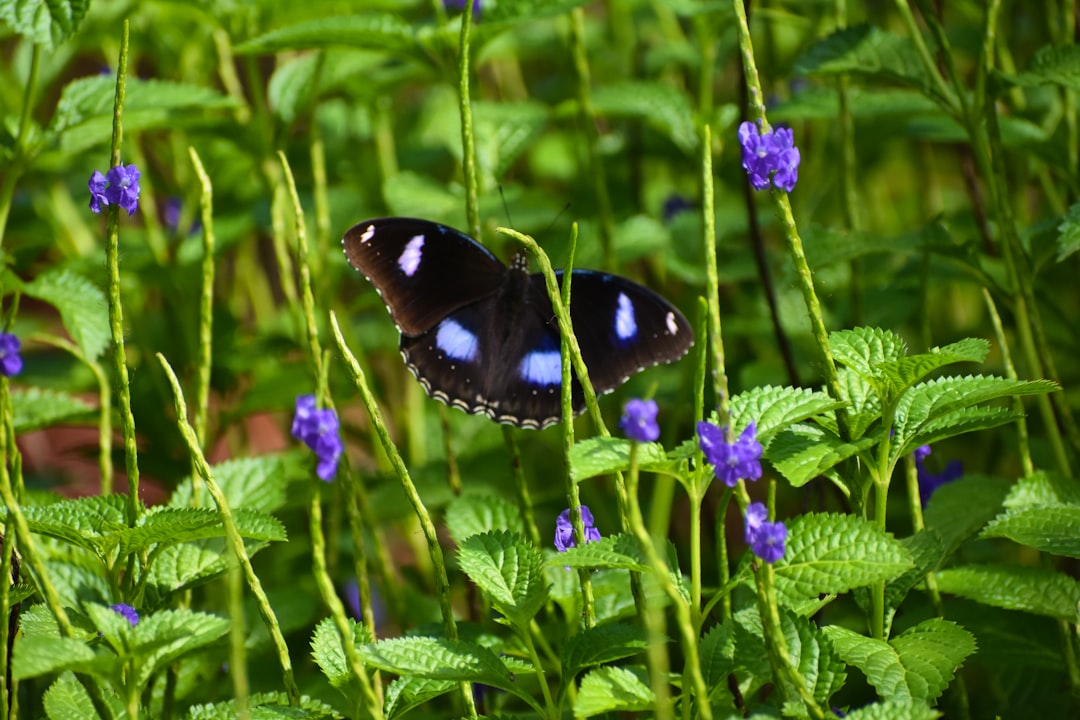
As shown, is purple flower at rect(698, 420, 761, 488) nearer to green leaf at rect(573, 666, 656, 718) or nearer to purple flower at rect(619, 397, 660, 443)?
purple flower at rect(619, 397, 660, 443)

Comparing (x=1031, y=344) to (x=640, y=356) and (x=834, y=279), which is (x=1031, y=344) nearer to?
(x=640, y=356)

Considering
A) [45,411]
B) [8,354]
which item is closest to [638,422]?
[8,354]

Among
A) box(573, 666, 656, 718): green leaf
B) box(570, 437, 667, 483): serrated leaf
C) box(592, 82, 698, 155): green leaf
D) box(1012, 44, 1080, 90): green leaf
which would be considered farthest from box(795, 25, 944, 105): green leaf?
box(573, 666, 656, 718): green leaf

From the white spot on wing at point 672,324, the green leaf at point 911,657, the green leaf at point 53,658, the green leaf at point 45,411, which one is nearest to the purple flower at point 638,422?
the green leaf at point 911,657

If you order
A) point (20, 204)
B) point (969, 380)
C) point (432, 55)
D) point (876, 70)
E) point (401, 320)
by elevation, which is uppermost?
point (20, 204)

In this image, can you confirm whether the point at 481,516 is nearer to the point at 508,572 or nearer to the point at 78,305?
the point at 508,572

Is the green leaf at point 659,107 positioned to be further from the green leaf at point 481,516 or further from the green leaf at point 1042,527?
the green leaf at point 1042,527

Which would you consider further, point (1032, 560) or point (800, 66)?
point (1032, 560)

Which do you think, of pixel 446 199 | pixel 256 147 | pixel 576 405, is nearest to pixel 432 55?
pixel 446 199
